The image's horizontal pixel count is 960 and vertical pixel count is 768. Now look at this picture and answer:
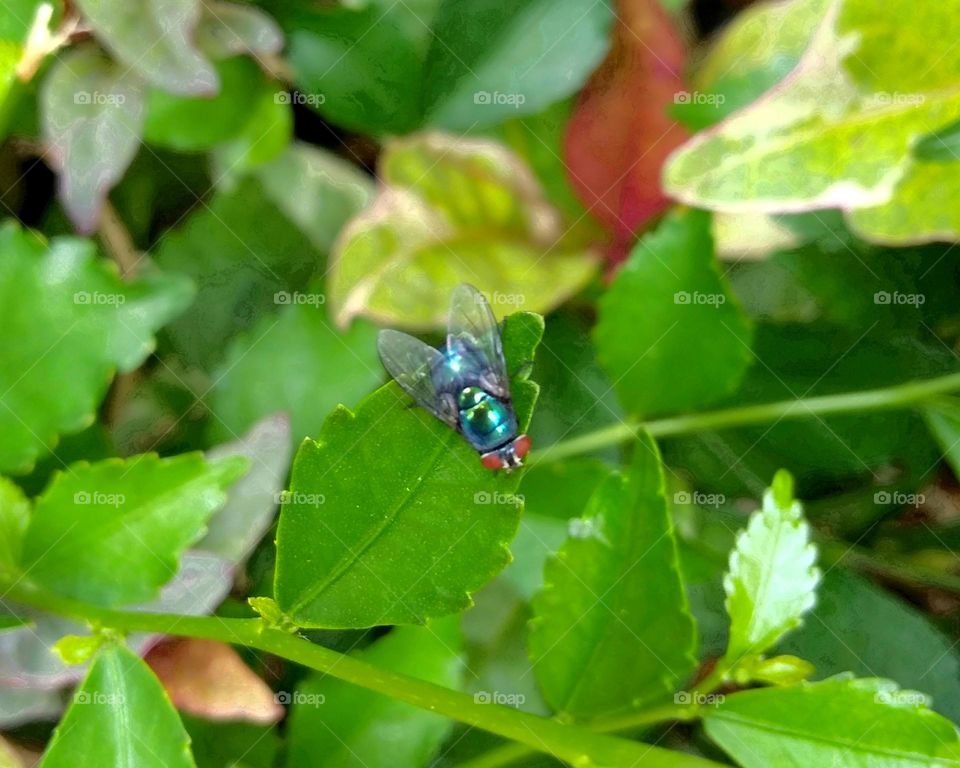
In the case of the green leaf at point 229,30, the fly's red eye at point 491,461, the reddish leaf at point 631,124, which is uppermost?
the green leaf at point 229,30

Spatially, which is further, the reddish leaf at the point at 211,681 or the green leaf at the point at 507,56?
the green leaf at the point at 507,56

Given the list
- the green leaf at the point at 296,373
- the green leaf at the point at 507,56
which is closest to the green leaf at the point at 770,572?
the green leaf at the point at 296,373

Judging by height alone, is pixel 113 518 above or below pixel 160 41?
below

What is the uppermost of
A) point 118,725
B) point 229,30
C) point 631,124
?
point 229,30

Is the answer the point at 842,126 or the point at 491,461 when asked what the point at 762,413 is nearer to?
the point at 842,126

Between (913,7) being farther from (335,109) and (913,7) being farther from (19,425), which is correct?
(19,425)

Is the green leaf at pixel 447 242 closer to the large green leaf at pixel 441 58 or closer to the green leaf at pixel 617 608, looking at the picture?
the large green leaf at pixel 441 58

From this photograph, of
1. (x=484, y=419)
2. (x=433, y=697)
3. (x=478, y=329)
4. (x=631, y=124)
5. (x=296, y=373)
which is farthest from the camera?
(x=631, y=124)

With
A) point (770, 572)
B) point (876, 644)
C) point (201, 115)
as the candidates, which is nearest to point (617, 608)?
point (770, 572)

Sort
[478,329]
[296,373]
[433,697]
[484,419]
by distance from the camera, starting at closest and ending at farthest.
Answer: [433,697]
[484,419]
[478,329]
[296,373]
